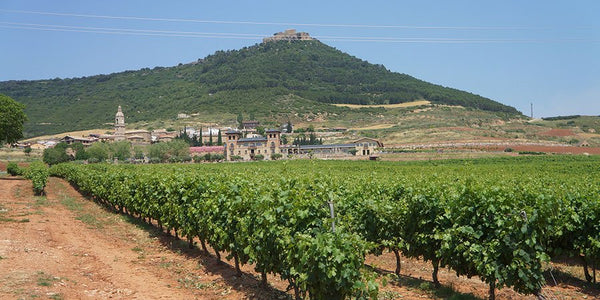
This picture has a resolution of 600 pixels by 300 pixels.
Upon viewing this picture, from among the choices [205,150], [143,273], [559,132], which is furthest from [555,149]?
[143,273]

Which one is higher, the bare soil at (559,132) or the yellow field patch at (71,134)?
the yellow field patch at (71,134)

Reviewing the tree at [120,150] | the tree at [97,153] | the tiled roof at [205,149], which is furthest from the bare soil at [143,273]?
the tree at [120,150]

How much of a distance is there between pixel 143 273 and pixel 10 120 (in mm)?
41316

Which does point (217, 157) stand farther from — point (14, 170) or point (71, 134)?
point (71, 134)

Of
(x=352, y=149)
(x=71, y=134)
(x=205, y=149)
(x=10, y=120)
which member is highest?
(x=71, y=134)

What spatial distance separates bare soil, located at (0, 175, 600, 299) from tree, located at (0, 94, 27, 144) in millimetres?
30633

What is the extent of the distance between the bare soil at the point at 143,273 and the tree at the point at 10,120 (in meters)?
30.6

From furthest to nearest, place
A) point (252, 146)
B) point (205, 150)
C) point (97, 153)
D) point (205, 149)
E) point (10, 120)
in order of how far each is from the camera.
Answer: point (205, 149) → point (205, 150) → point (252, 146) → point (97, 153) → point (10, 120)

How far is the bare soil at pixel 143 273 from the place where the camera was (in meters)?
10.9

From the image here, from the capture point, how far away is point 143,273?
515 inches

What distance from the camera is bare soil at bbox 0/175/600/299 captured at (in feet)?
35.8

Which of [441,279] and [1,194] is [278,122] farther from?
[441,279]

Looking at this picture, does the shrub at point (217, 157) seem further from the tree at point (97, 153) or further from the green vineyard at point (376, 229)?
the green vineyard at point (376, 229)

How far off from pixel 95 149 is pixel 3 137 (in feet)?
182
